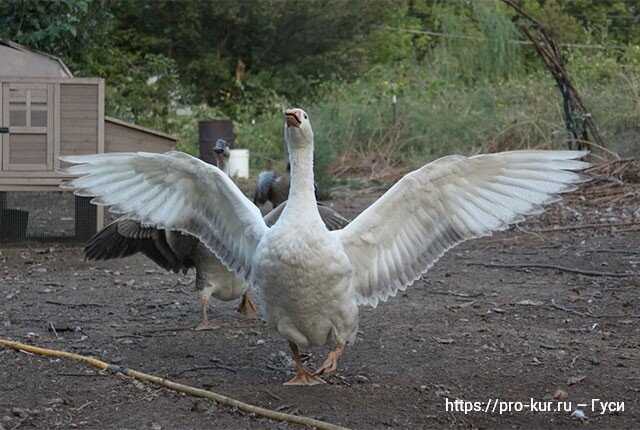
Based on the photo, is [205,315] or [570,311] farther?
[570,311]

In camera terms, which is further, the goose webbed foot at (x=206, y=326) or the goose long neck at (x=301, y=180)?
the goose webbed foot at (x=206, y=326)

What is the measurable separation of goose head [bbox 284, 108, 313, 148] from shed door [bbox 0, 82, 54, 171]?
15.8 feet

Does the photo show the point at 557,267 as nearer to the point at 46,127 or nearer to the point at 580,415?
the point at 580,415

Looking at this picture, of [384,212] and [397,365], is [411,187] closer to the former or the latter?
[384,212]

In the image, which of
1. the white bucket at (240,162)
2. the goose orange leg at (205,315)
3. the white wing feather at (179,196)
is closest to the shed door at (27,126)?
the goose orange leg at (205,315)

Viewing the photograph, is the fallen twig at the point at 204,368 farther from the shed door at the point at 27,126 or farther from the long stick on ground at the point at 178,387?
the shed door at the point at 27,126

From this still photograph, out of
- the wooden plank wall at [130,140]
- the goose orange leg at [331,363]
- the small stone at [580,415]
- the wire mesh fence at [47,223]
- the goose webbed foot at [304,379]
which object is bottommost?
the wire mesh fence at [47,223]

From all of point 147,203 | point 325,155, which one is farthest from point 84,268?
point 325,155

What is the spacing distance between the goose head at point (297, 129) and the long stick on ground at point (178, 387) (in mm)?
1231

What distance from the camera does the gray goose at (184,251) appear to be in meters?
6.39

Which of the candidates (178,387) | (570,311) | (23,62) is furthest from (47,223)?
(178,387)

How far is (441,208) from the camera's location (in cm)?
497

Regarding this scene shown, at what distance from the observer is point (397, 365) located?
212 inches

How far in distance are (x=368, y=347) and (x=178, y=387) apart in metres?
1.42
